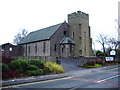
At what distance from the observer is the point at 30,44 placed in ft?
162

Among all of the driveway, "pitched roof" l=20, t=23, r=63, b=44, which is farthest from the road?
"pitched roof" l=20, t=23, r=63, b=44

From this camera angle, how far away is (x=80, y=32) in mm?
42000

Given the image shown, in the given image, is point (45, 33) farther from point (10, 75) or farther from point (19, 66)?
point (10, 75)

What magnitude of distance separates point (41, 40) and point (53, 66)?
87.8 feet

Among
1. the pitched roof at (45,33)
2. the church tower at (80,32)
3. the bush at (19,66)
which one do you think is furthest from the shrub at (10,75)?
the church tower at (80,32)

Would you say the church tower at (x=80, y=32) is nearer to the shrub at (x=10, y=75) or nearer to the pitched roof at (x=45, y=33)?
the pitched roof at (x=45, y=33)

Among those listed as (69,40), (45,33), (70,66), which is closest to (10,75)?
(70,66)

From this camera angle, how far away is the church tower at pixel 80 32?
138 feet

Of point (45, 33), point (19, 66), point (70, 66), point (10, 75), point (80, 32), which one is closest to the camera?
point (10, 75)

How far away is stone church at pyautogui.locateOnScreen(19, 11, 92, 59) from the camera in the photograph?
4052cm

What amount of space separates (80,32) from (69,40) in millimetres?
4247

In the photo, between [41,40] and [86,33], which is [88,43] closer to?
[86,33]

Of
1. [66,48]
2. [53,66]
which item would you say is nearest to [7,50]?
[66,48]

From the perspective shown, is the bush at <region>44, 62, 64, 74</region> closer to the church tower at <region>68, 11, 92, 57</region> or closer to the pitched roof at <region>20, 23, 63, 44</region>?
the pitched roof at <region>20, 23, 63, 44</region>
